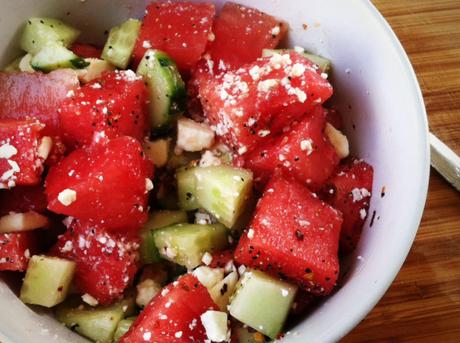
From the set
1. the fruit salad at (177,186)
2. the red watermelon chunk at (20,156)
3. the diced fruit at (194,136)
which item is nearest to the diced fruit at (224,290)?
the fruit salad at (177,186)

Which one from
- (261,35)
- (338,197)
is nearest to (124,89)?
(261,35)

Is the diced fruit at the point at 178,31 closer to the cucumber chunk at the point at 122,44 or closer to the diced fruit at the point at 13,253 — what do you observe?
the cucumber chunk at the point at 122,44

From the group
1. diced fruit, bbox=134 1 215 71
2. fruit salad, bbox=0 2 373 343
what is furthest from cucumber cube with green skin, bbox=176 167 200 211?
diced fruit, bbox=134 1 215 71

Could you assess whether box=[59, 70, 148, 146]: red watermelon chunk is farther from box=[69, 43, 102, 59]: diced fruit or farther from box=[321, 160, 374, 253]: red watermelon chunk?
box=[321, 160, 374, 253]: red watermelon chunk

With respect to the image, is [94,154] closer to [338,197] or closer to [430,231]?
[338,197]

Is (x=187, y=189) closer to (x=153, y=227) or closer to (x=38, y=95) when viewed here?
(x=153, y=227)
